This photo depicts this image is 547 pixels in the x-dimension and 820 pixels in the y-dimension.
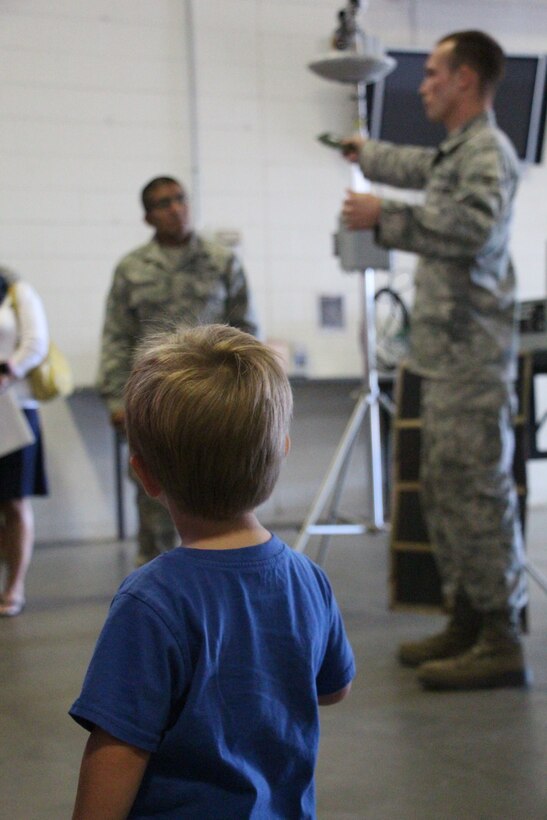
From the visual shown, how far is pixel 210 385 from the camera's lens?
0.89 metres

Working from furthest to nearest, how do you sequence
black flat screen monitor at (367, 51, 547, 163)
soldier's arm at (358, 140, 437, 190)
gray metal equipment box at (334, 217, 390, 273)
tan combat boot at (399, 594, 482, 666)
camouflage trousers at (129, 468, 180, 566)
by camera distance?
black flat screen monitor at (367, 51, 547, 163)
gray metal equipment box at (334, 217, 390, 273)
camouflage trousers at (129, 468, 180, 566)
soldier's arm at (358, 140, 437, 190)
tan combat boot at (399, 594, 482, 666)

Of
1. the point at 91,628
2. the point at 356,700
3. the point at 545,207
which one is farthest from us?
the point at 545,207

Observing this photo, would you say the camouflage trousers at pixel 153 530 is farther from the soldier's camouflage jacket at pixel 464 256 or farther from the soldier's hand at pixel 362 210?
the soldier's hand at pixel 362 210

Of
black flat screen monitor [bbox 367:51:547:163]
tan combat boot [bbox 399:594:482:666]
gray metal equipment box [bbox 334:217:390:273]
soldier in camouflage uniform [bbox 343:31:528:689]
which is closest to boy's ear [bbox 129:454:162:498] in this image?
soldier in camouflage uniform [bbox 343:31:528:689]

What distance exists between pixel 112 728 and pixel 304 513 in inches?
199

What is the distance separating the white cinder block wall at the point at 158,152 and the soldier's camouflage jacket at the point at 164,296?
192 centimetres

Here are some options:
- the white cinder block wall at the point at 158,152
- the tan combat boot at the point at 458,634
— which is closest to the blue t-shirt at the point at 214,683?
the tan combat boot at the point at 458,634

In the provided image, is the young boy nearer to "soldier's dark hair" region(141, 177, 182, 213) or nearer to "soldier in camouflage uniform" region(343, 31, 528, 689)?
"soldier in camouflage uniform" region(343, 31, 528, 689)

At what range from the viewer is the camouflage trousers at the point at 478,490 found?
2.48 m

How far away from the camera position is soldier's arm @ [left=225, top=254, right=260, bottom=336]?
141 inches

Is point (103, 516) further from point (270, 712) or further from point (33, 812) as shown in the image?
A: point (270, 712)

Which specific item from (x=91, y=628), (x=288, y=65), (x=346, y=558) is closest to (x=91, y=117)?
(x=288, y=65)

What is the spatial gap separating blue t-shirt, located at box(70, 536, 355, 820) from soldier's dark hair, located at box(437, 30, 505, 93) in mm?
1990

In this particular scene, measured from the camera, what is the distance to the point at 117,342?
3592 millimetres
